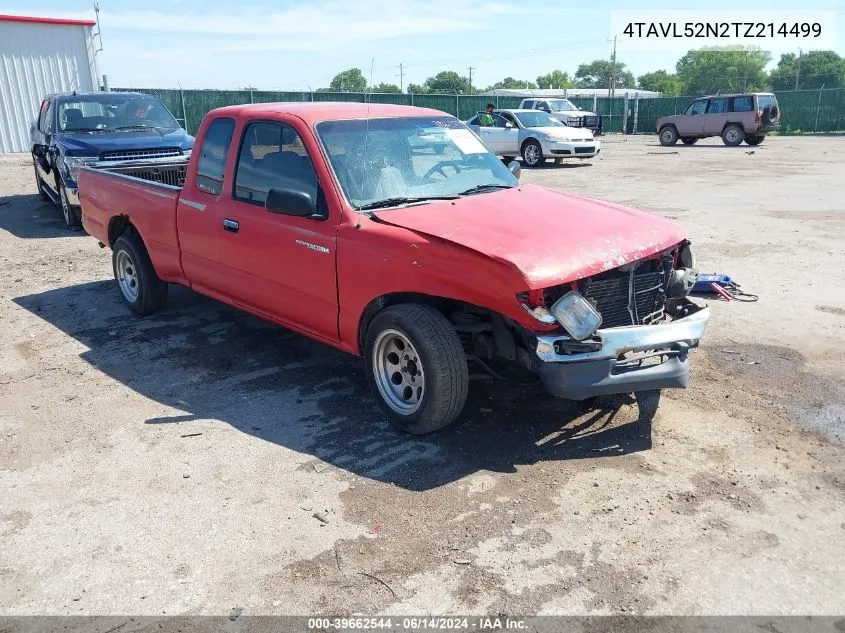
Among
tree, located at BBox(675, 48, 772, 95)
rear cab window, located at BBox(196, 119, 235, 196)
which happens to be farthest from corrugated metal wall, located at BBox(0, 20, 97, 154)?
tree, located at BBox(675, 48, 772, 95)

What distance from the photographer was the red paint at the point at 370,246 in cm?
392

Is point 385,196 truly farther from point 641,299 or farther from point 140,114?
point 140,114

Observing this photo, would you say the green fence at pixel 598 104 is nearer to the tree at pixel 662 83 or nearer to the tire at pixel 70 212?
the tire at pixel 70 212

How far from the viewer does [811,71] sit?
3492 inches

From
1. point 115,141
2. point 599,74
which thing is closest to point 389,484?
point 115,141

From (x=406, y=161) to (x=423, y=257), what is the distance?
3.79ft

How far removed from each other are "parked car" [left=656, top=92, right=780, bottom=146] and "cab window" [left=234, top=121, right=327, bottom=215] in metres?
25.9

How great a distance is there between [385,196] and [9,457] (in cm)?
277

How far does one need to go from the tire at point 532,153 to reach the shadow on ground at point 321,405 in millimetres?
15775

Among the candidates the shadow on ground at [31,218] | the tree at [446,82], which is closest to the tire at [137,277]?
the shadow on ground at [31,218]

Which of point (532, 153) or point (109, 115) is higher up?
point (109, 115)

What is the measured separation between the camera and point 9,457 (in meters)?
4.30

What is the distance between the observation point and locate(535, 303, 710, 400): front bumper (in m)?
3.86

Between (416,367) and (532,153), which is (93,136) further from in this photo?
(532,153)
